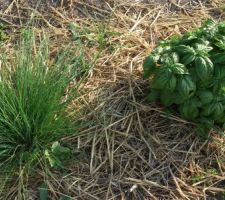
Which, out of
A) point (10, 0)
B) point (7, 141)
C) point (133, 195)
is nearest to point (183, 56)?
point (133, 195)

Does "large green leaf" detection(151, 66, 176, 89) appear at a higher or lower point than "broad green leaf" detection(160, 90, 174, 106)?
higher

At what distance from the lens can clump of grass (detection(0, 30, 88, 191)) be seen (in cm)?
230

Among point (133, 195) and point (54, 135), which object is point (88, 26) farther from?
point (133, 195)

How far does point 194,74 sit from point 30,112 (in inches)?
31.4

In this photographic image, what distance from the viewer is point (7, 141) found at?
7.60 ft

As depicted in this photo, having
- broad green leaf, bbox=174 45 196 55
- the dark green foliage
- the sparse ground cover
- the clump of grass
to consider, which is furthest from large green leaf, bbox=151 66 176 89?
the clump of grass

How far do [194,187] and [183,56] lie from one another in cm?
63

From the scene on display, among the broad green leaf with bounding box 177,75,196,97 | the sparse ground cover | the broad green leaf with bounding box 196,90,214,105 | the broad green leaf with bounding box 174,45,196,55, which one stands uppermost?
the broad green leaf with bounding box 174,45,196,55

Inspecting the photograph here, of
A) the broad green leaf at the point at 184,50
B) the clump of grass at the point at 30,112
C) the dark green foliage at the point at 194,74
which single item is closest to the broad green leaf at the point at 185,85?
the dark green foliage at the point at 194,74

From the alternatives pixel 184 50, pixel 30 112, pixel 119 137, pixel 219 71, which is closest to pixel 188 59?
pixel 184 50

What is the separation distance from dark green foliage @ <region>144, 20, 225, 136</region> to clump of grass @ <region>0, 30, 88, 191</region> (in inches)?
17.5

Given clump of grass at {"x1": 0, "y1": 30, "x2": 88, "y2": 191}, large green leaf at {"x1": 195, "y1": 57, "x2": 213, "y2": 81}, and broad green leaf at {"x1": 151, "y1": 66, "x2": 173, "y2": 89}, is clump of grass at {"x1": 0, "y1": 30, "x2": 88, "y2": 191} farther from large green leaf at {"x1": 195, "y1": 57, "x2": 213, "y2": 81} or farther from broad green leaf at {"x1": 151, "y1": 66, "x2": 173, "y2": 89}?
large green leaf at {"x1": 195, "y1": 57, "x2": 213, "y2": 81}

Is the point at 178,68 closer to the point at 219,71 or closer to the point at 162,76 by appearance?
the point at 162,76

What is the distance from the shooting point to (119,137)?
8.19 feet
